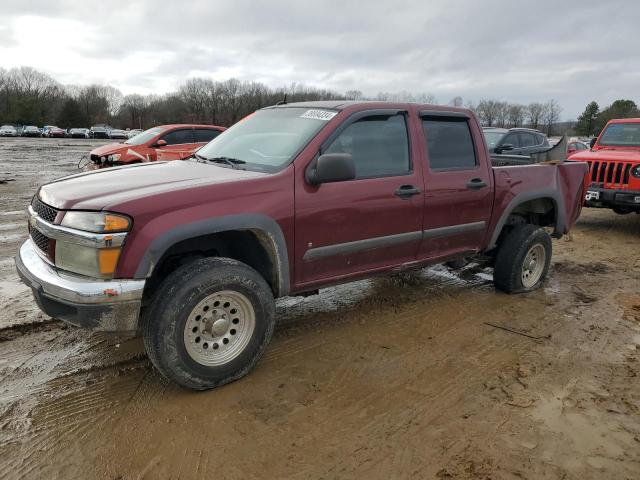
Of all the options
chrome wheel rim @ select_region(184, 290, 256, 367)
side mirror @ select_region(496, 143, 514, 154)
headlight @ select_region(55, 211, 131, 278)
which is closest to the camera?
headlight @ select_region(55, 211, 131, 278)

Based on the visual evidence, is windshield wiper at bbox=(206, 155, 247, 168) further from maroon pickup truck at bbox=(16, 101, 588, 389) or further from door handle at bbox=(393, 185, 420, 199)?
door handle at bbox=(393, 185, 420, 199)

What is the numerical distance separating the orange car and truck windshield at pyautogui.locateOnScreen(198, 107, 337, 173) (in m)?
7.10

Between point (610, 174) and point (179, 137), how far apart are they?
9450mm

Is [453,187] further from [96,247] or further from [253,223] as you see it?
[96,247]

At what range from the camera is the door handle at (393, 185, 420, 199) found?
4093 millimetres

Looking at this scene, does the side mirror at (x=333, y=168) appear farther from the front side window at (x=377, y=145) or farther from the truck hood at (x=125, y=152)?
the truck hood at (x=125, y=152)

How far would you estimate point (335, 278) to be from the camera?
3.94m

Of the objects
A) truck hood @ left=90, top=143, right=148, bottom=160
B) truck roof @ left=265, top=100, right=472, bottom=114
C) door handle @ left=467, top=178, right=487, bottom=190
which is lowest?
door handle @ left=467, top=178, right=487, bottom=190

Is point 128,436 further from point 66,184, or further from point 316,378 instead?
point 66,184

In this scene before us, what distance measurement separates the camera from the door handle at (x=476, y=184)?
4.65 metres

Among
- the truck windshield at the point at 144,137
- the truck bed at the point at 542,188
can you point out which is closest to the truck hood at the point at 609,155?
the truck bed at the point at 542,188

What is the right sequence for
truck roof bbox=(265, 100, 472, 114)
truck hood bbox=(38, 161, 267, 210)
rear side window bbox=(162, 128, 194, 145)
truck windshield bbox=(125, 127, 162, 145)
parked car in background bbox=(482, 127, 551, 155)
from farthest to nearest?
1. rear side window bbox=(162, 128, 194, 145)
2. truck windshield bbox=(125, 127, 162, 145)
3. parked car in background bbox=(482, 127, 551, 155)
4. truck roof bbox=(265, 100, 472, 114)
5. truck hood bbox=(38, 161, 267, 210)

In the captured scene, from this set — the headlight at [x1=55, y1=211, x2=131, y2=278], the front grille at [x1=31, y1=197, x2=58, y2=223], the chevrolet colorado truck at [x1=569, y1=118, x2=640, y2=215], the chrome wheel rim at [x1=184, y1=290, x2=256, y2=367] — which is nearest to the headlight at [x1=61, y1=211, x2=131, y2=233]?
the headlight at [x1=55, y1=211, x2=131, y2=278]

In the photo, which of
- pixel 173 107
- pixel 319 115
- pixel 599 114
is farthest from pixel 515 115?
pixel 319 115
